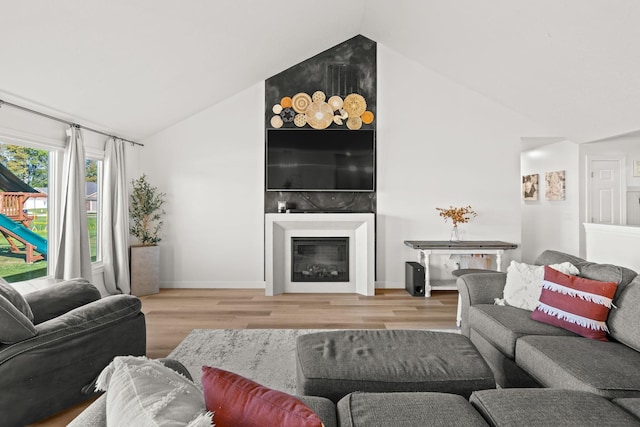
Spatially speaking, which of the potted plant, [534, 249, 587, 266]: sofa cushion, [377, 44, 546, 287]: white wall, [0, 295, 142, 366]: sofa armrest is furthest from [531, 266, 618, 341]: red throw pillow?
the potted plant

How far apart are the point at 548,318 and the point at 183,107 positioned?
471 centimetres

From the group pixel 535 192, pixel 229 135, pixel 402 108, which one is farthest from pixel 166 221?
pixel 535 192

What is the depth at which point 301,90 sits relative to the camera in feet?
18.4

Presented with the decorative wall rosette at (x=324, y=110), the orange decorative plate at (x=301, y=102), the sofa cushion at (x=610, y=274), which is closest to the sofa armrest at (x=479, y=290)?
the sofa cushion at (x=610, y=274)

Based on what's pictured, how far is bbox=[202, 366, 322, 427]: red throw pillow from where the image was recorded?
88 centimetres

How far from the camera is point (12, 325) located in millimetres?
2043

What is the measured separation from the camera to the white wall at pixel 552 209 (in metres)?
6.29

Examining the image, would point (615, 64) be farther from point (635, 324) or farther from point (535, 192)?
point (535, 192)

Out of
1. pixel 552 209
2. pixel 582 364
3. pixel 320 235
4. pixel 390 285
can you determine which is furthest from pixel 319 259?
pixel 552 209

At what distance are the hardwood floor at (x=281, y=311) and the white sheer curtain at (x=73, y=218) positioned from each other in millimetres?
922

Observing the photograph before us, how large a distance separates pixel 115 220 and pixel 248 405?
4.72m

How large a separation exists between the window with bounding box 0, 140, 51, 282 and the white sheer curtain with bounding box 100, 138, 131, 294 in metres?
0.78

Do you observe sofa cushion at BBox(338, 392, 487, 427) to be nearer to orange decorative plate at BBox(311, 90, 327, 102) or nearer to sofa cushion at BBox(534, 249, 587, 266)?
sofa cushion at BBox(534, 249, 587, 266)

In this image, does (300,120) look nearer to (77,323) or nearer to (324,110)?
(324,110)
